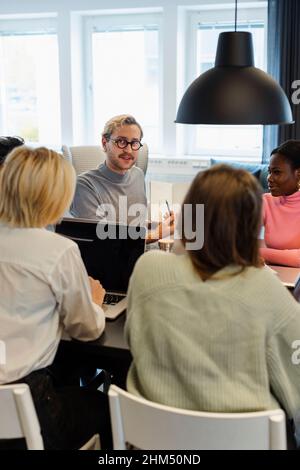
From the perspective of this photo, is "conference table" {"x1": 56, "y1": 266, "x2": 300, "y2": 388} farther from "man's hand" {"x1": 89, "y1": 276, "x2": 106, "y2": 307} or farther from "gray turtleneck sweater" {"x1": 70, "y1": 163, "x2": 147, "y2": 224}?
"gray turtleneck sweater" {"x1": 70, "y1": 163, "x2": 147, "y2": 224}

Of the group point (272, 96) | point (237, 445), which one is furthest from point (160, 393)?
point (272, 96)

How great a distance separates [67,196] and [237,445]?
0.77 meters

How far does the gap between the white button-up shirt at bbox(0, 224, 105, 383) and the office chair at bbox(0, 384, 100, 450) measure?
0.23 m

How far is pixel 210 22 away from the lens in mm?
4355

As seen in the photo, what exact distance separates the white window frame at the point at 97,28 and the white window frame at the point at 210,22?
0.83 feet

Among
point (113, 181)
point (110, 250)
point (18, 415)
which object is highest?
point (113, 181)

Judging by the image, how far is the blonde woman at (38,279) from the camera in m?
1.39

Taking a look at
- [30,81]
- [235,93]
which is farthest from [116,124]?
[30,81]

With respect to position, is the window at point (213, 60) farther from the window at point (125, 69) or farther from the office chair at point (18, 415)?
the office chair at point (18, 415)

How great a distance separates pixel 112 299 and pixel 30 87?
12.3 feet

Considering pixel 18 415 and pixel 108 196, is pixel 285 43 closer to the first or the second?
pixel 108 196

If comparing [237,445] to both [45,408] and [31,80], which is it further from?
[31,80]

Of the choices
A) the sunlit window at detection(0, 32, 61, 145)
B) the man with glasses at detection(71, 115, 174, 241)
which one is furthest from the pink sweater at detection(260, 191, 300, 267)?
the sunlit window at detection(0, 32, 61, 145)

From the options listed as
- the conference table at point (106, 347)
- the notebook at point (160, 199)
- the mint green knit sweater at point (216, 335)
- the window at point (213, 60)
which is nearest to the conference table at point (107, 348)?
the conference table at point (106, 347)
